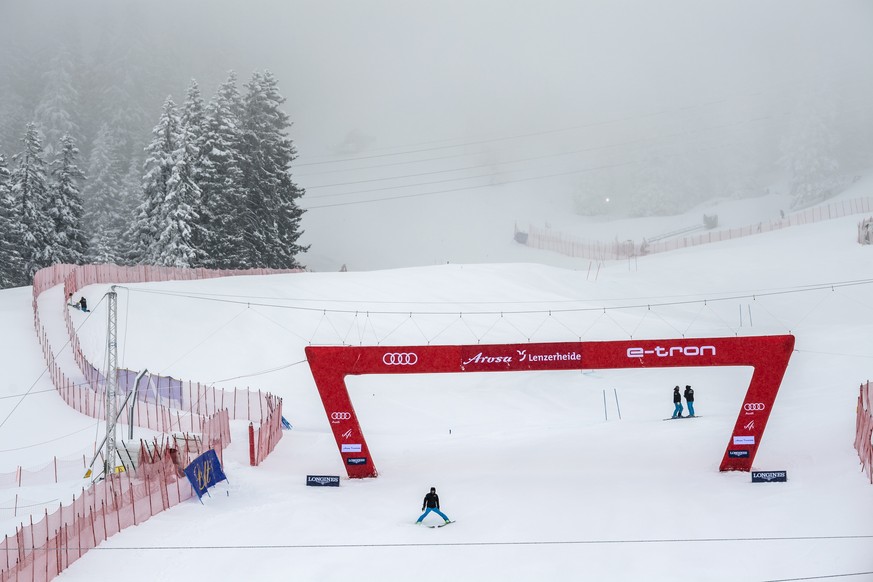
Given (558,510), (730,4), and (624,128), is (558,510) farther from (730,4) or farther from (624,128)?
(730,4)

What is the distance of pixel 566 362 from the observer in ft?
81.4

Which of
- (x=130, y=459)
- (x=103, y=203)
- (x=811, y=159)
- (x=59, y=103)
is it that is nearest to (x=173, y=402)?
(x=130, y=459)

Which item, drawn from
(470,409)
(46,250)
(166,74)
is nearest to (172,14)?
(166,74)

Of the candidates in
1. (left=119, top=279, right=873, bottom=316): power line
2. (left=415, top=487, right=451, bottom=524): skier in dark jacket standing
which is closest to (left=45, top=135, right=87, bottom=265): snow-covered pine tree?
(left=119, top=279, right=873, bottom=316): power line

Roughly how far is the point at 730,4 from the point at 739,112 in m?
25.9

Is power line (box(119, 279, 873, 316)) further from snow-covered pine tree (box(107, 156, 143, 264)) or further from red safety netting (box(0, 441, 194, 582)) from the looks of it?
red safety netting (box(0, 441, 194, 582))

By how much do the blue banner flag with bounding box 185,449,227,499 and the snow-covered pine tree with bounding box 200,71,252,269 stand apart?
37.6 metres

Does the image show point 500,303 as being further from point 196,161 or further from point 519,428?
point 196,161

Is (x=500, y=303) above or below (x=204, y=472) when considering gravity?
above

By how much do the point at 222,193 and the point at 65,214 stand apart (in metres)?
14.9

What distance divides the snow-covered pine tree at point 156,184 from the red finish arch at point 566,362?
36.7 meters

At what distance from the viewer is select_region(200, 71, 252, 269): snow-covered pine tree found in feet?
196

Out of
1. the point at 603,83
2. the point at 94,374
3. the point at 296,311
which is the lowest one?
the point at 94,374

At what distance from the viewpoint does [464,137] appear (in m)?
124
